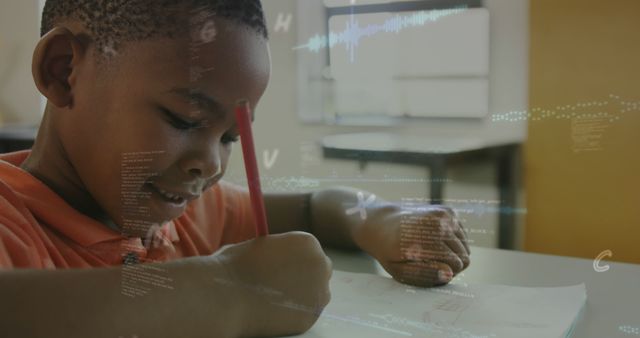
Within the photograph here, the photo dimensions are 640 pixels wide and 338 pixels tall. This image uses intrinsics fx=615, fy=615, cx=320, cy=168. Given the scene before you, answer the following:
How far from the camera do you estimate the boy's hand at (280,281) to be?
333 mm

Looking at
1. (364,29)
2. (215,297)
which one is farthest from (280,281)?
(364,29)

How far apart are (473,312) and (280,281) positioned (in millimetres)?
104

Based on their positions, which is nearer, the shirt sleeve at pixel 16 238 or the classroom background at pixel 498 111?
the classroom background at pixel 498 111

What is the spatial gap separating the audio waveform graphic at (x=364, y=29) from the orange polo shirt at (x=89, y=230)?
108 mm

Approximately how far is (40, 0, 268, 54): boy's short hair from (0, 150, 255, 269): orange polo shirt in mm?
98

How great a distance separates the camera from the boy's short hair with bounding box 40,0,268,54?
343 millimetres

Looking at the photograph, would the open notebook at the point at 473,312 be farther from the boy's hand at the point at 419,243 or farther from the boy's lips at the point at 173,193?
the boy's lips at the point at 173,193

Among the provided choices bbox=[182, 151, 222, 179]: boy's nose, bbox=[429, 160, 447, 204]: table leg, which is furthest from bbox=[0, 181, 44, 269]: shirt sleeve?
bbox=[429, 160, 447, 204]: table leg

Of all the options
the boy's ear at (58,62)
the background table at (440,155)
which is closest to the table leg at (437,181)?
the background table at (440,155)

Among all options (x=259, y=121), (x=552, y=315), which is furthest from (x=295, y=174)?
(x=552, y=315)

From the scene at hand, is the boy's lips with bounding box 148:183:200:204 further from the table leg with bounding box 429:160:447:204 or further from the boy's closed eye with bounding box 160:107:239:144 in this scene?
the table leg with bounding box 429:160:447:204

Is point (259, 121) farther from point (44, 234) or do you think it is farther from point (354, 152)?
point (44, 234)

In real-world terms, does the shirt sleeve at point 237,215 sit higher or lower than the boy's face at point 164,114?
lower

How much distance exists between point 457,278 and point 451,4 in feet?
0.41
